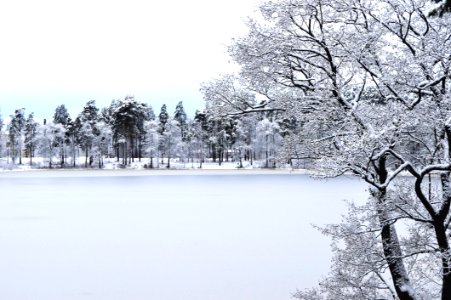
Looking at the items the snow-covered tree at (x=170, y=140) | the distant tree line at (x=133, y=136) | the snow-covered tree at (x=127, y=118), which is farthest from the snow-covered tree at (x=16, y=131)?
the snow-covered tree at (x=170, y=140)

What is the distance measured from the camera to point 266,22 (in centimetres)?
830

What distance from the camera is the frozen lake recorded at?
14633mm

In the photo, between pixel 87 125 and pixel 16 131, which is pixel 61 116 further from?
pixel 87 125

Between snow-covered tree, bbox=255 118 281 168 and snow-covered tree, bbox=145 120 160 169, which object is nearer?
snow-covered tree, bbox=255 118 281 168

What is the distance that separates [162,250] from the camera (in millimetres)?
20203

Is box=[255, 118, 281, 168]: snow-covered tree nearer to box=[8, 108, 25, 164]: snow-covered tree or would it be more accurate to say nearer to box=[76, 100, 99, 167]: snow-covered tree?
box=[76, 100, 99, 167]: snow-covered tree

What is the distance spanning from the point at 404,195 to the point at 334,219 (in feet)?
67.8

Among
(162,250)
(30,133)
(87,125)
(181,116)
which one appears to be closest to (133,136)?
(87,125)

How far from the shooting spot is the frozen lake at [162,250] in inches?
576

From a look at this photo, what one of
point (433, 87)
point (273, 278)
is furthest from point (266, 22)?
point (273, 278)

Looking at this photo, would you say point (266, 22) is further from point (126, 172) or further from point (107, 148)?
point (107, 148)

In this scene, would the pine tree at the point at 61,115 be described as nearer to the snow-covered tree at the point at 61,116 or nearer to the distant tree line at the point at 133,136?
the snow-covered tree at the point at 61,116

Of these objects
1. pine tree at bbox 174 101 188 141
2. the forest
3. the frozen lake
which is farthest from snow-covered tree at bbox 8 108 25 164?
the forest

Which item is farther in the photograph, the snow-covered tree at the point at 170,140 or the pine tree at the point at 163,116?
the pine tree at the point at 163,116
